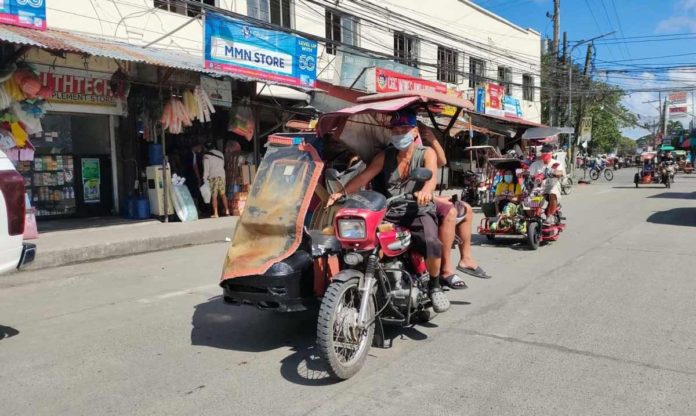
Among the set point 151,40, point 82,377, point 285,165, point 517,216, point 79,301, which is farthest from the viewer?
point 151,40

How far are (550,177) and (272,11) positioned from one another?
9.77m

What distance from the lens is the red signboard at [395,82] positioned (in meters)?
16.5

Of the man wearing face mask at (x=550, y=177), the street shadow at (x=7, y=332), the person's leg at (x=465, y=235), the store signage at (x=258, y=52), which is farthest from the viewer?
the store signage at (x=258, y=52)

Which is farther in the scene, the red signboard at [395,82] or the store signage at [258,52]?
the red signboard at [395,82]

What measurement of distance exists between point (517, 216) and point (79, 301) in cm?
696

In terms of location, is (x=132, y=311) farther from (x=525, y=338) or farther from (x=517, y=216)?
(x=517, y=216)

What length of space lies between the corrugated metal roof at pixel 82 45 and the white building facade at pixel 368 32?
60cm

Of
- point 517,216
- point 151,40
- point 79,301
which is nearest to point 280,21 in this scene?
point 151,40

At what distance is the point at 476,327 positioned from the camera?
500cm

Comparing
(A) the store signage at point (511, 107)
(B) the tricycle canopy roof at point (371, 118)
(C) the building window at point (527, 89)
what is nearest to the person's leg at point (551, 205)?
(B) the tricycle canopy roof at point (371, 118)

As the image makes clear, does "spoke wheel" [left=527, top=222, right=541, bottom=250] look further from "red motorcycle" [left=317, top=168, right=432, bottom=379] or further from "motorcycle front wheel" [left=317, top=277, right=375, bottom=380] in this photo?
"motorcycle front wheel" [left=317, top=277, right=375, bottom=380]

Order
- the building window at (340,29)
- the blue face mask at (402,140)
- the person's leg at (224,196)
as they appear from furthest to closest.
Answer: the building window at (340,29), the person's leg at (224,196), the blue face mask at (402,140)

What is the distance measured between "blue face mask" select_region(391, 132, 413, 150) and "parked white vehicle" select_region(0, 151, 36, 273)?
128 inches

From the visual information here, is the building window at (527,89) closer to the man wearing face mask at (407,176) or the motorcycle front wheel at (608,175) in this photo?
the motorcycle front wheel at (608,175)
